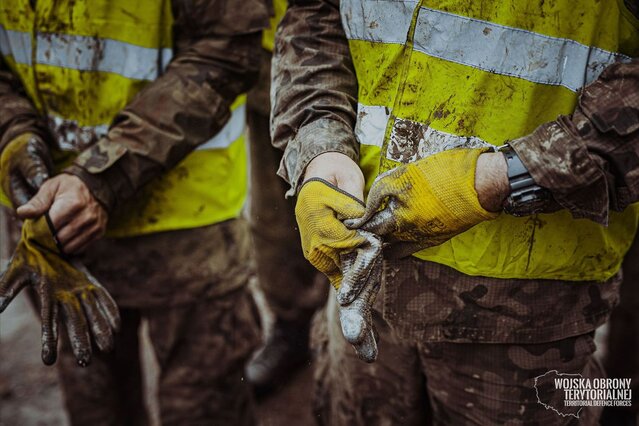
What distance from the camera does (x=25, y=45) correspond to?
1.76 m

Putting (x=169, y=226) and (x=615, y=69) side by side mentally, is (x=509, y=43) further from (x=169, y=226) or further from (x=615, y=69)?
(x=169, y=226)

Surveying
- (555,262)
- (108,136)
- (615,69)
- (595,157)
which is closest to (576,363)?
(555,262)

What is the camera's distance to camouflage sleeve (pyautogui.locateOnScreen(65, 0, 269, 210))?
5.55ft

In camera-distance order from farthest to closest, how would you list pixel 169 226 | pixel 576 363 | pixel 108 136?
pixel 169 226
pixel 108 136
pixel 576 363

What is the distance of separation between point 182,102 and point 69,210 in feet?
1.34

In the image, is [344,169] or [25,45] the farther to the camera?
[25,45]

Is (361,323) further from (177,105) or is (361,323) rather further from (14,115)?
(14,115)

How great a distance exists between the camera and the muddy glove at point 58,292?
153 cm

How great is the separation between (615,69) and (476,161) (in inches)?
11.2

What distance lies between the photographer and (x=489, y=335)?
4.37 feet

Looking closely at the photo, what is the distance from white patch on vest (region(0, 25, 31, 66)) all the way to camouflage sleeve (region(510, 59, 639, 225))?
1.34 m

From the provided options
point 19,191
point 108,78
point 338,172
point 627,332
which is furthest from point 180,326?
point 627,332

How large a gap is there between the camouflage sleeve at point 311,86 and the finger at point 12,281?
2.31 feet

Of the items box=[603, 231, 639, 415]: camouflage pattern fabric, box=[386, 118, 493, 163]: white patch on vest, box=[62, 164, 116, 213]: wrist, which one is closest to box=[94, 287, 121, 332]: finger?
box=[62, 164, 116, 213]: wrist
